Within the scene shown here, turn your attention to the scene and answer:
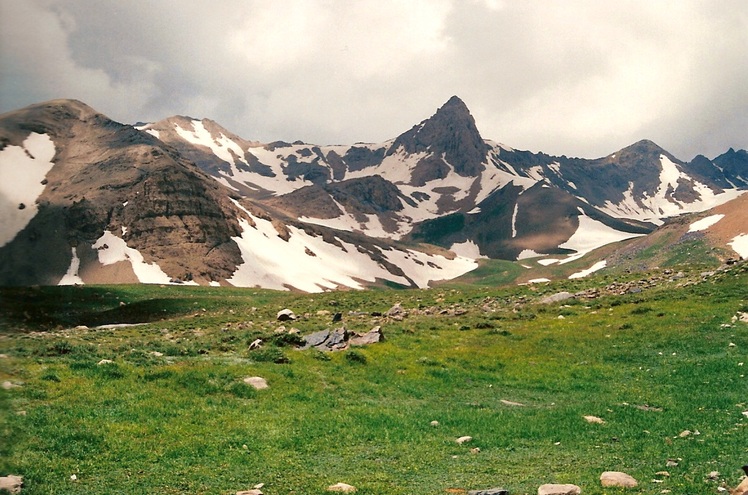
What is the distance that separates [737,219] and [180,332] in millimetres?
Result: 103910

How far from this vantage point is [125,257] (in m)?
162

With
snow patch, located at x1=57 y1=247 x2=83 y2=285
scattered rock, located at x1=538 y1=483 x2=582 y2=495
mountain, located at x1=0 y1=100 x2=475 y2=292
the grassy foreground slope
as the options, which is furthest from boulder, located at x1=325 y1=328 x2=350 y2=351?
snow patch, located at x1=57 y1=247 x2=83 y2=285

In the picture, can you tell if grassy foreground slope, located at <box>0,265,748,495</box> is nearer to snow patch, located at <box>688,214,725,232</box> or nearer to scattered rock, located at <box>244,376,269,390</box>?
scattered rock, located at <box>244,376,269,390</box>

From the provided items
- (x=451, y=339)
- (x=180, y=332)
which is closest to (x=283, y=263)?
(x=180, y=332)

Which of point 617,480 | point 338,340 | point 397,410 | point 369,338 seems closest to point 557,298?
point 369,338

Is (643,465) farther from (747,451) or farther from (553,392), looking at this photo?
(553,392)

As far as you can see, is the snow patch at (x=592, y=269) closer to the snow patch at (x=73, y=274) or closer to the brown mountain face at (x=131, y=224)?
the brown mountain face at (x=131, y=224)

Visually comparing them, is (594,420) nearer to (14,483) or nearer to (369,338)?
(369,338)

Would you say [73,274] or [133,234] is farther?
[133,234]

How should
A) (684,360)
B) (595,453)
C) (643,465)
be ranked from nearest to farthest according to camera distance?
1. (643,465)
2. (595,453)
3. (684,360)

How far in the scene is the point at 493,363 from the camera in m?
30.0

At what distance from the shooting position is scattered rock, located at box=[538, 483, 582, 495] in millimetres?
11930

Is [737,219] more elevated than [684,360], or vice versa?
[737,219]

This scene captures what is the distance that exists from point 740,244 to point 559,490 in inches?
3966
